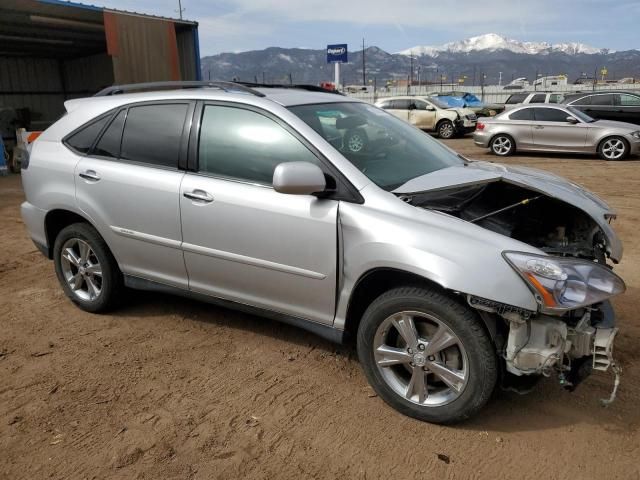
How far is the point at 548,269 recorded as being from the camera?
2.42 meters

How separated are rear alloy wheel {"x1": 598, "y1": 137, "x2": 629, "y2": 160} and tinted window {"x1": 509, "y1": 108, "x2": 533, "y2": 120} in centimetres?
186

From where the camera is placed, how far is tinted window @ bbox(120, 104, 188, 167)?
11.8 feet

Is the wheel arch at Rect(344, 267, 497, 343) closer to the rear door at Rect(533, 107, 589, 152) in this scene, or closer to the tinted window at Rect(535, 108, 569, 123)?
the rear door at Rect(533, 107, 589, 152)

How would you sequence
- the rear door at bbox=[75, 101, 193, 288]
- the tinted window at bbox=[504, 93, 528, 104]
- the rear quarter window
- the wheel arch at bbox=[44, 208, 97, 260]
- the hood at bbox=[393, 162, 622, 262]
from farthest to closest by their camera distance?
the tinted window at bbox=[504, 93, 528, 104], the wheel arch at bbox=[44, 208, 97, 260], the rear quarter window, the rear door at bbox=[75, 101, 193, 288], the hood at bbox=[393, 162, 622, 262]

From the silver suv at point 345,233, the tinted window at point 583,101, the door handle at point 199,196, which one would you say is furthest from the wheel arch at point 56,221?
the tinted window at point 583,101

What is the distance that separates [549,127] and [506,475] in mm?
12755

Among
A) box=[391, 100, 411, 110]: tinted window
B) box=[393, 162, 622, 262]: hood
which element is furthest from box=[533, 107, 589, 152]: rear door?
box=[393, 162, 622, 262]: hood

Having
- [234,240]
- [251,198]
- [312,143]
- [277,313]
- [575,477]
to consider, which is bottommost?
[575,477]

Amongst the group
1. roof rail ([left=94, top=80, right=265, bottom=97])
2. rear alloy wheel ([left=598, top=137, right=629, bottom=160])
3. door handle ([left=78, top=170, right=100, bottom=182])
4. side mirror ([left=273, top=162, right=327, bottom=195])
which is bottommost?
rear alloy wheel ([left=598, top=137, right=629, bottom=160])

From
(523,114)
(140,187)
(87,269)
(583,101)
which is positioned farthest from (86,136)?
(583,101)

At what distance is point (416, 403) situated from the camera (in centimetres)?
282

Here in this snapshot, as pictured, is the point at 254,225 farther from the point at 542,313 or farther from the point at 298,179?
the point at 542,313

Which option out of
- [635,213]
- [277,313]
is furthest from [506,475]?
[635,213]

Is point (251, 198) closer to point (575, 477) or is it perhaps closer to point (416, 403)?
point (416, 403)
